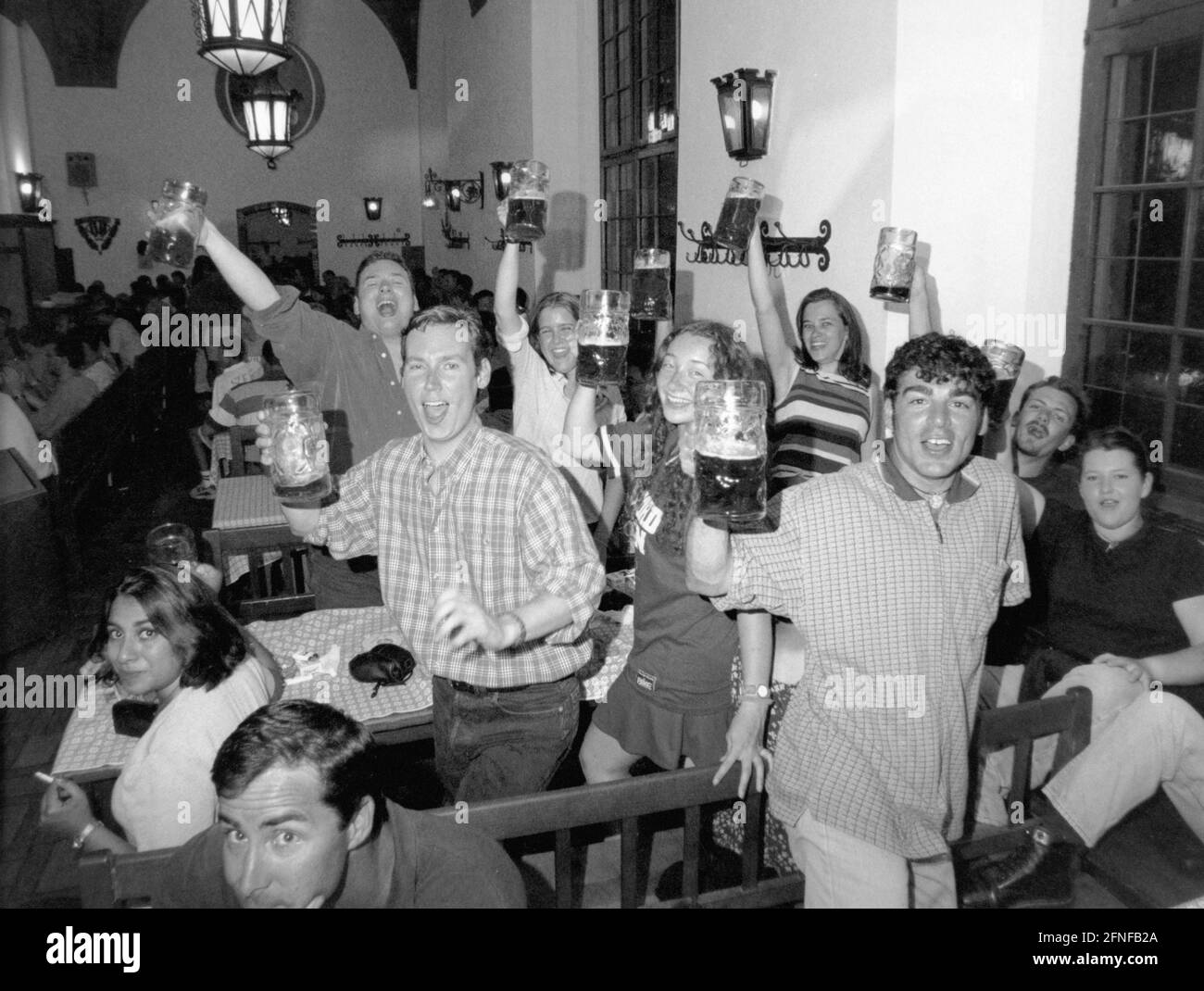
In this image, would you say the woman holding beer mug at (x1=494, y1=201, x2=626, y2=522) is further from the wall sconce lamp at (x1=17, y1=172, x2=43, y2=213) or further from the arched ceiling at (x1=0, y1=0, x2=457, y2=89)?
the arched ceiling at (x1=0, y1=0, x2=457, y2=89)

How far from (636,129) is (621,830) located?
555 cm

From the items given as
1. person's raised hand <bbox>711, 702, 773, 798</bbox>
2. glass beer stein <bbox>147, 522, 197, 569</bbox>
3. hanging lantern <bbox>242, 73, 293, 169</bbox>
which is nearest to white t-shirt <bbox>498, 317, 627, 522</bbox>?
glass beer stein <bbox>147, 522, 197, 569</bbox>

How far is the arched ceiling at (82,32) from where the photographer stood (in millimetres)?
11695

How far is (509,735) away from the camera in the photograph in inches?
71.9

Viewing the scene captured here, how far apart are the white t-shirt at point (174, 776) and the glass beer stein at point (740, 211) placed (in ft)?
6.07

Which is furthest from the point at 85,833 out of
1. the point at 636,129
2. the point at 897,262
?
the point at 636,129

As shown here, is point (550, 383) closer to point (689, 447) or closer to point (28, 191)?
point (689, 447)

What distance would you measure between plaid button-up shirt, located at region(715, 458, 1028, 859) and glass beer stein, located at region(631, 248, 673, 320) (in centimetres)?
124

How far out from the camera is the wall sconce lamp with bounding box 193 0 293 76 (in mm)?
3592

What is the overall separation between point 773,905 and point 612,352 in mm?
1269

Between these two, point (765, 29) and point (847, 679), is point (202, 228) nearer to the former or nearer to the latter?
point (847, 679)

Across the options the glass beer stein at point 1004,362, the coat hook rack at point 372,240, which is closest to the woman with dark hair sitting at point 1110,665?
the glass beer stein at point 1004,362

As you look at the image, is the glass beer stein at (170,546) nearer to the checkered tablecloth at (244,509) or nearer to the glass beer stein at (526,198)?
the checkered tablecloth at (244,509)
